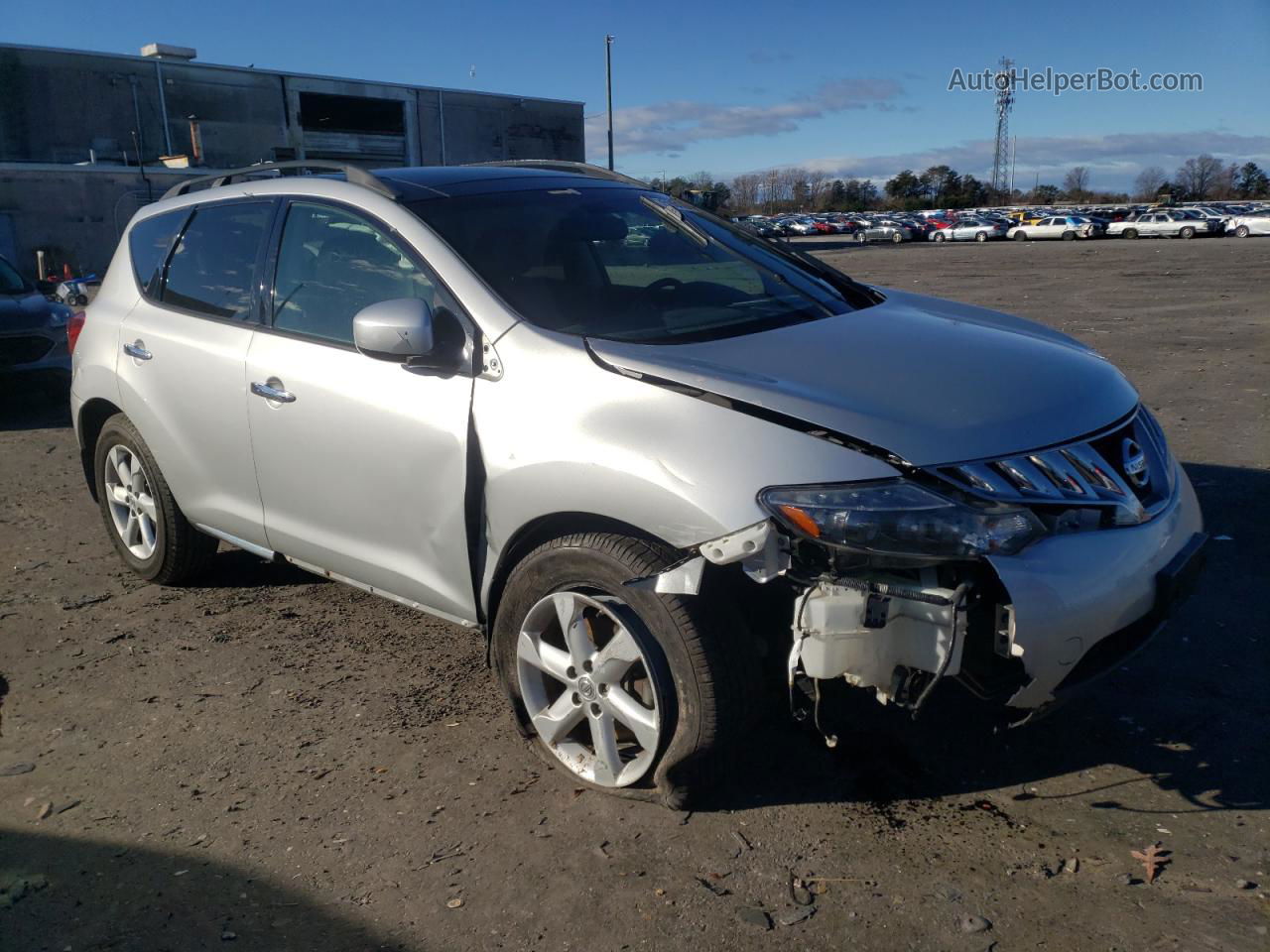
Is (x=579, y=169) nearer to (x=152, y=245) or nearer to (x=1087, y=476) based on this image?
(x=152, y=245)

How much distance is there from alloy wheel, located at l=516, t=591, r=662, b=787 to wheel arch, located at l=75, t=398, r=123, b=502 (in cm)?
286

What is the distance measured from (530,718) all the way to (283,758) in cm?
87

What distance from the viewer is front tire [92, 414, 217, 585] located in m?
4.80

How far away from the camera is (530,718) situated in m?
3.36

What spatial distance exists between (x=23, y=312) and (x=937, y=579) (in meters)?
9.55

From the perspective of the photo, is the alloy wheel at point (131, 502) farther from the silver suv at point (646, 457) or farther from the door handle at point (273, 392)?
the door handle at point (273, 392)

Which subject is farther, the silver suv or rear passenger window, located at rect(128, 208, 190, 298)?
rear passenger window, located at rect(128, 208, 190, 298)

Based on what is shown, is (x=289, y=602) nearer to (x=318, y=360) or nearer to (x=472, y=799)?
(x=318, y=360)

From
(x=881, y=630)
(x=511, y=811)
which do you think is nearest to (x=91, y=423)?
(x=511, y=811)

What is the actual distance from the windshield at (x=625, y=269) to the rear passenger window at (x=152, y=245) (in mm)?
1728

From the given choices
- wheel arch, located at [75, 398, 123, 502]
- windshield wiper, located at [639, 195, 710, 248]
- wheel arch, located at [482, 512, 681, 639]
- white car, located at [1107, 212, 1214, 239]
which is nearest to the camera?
wheel arch, located at [482, 512, 681, 639]

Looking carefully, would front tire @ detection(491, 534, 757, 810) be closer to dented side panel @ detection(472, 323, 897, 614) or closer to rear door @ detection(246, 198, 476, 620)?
dented side panel @ detection(472, 323, 897, 614)

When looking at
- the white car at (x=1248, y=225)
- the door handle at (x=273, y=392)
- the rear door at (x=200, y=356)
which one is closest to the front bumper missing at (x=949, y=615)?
the door handle at (x=273, y=392)

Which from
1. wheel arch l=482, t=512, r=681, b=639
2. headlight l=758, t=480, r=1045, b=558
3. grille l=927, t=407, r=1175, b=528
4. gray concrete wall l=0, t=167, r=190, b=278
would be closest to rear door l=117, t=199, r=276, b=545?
wheel arch l=482, t=512, r=681, b=639
